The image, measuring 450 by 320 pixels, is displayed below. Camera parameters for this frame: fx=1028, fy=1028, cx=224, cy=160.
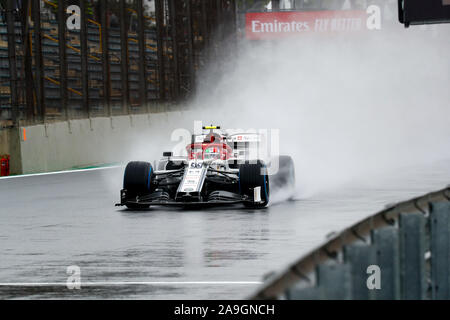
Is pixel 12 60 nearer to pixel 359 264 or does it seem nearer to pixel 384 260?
pixel 384 260

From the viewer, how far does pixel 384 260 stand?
5.68 metres

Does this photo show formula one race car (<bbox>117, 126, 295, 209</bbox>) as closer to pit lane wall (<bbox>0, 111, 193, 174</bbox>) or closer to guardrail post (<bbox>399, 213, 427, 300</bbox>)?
pit lane wall (<bbox>0, 111, 193, 174</bbox>)

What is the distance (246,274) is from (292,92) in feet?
131

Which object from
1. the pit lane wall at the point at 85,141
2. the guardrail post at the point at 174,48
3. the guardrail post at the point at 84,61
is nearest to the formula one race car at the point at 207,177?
the pit lane wall at the point at 85,141

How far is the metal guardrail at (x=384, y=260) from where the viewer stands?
4676 mm

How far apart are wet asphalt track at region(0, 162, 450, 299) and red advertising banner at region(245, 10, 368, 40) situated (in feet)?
116

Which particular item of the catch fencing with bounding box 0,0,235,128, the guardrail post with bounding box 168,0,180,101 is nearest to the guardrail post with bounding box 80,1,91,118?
the catch fencing with bounding box 0,0,235,128

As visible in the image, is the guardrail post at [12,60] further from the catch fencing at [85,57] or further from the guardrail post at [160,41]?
the guardrail post at [160,41]

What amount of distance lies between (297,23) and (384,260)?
52563 millimetres

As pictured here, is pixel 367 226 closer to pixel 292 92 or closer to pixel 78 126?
pixel 78 126

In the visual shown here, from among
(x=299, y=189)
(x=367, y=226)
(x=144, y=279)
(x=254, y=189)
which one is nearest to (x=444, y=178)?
(x=299, y=189)

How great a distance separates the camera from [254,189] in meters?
17.1

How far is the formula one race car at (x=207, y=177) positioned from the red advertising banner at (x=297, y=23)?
38618 millimetres

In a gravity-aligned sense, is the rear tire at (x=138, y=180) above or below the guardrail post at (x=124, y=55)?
below
